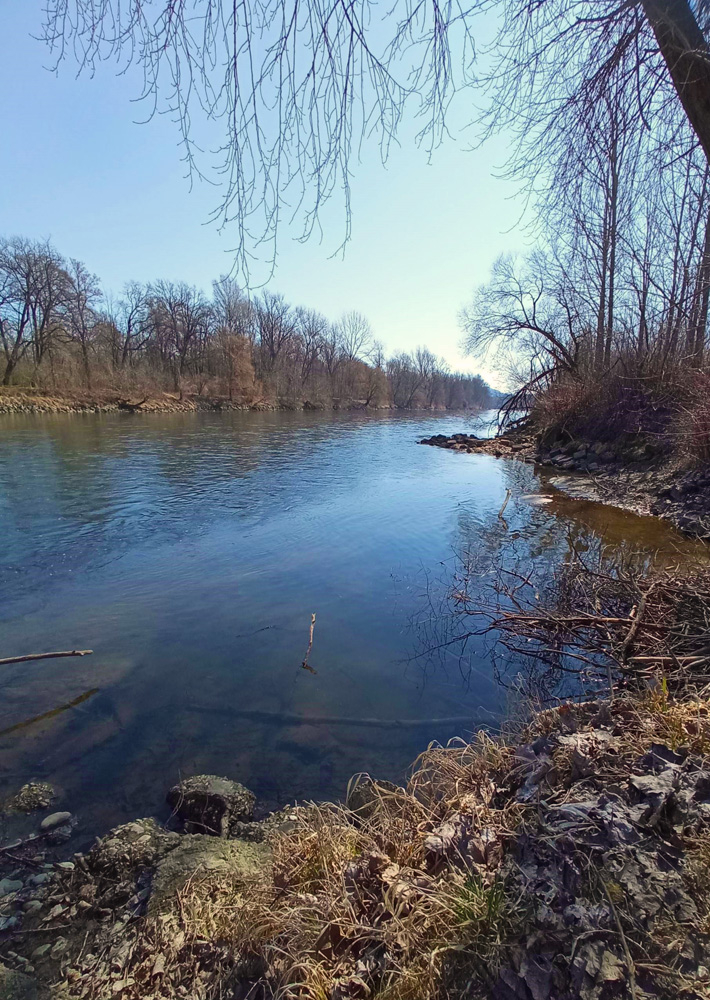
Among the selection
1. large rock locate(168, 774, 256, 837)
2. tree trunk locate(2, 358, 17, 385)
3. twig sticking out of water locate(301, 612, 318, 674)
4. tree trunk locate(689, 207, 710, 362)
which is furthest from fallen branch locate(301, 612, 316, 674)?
tree trunk locate(2, 358, 17, 385)

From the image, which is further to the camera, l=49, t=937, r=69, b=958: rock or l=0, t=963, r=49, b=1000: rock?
l=49, t=937, r=69, b=958: rock

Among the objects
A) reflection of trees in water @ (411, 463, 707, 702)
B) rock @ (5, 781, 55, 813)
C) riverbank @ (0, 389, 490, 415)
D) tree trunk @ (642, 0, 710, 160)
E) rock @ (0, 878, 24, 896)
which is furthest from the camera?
riverbank @ (0, 389, 490, 415)

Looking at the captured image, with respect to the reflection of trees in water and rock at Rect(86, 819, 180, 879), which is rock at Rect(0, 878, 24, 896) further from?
the reflection of trees in water

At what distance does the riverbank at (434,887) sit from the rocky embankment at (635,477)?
6708mm

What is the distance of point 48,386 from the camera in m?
38.8

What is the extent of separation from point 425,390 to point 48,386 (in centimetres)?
7082

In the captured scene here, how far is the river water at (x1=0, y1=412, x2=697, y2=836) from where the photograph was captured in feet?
11.6

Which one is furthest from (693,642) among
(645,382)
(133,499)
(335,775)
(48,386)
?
(48,386)

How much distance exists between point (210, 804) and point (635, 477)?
14.0 meters

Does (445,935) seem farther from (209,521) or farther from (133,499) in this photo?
(133,499)

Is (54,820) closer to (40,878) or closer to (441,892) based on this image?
(40,878)

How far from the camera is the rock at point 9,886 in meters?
2.39

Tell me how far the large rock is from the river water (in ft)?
0.54

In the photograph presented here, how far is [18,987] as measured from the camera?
6.05ft
